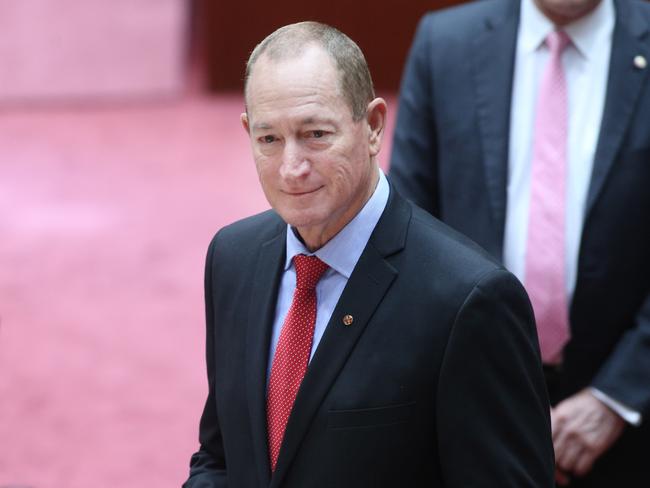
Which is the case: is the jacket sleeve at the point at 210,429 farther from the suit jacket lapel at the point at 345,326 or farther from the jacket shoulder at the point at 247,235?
the suit jacket lapel at the point at 345,326

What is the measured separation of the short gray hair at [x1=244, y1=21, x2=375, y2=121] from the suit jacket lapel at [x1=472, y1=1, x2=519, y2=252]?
28.0 inches

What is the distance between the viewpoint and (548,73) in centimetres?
213

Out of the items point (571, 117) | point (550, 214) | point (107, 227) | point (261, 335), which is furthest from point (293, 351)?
point (107, 227)

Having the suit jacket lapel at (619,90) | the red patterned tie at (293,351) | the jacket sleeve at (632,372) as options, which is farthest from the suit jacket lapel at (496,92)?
the red patterned tie at (293,351)

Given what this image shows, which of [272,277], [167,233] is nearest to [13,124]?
[167,233]

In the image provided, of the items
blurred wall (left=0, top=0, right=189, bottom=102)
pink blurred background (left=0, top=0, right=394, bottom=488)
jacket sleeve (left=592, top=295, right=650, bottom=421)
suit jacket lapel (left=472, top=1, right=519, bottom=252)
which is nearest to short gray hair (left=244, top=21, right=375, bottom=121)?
suit jacket lapel (left=472, top=1, right=519, bottom=252)

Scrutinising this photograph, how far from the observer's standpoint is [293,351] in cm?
150

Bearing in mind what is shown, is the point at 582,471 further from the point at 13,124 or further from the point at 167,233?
the point at 13,124

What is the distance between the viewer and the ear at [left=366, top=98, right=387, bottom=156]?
148cm

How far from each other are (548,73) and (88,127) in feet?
13.5

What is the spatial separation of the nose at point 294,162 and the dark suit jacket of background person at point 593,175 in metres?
0.77

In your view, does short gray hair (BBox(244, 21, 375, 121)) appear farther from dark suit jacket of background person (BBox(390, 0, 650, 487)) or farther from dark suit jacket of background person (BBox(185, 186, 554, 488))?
dark suit jacket of background person (BBox(390, 0, 650, 487))

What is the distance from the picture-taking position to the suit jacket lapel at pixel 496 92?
2.14m

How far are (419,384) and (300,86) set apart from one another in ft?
1.17
